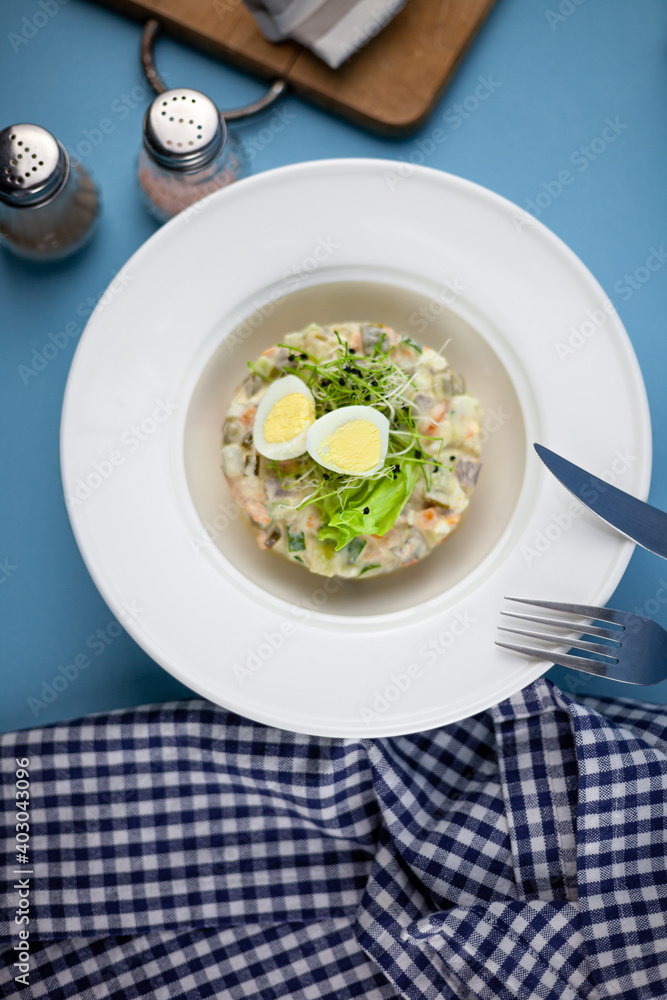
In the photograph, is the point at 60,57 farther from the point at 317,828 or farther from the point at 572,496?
the point at 317,828

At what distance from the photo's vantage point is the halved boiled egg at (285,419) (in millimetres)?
2344

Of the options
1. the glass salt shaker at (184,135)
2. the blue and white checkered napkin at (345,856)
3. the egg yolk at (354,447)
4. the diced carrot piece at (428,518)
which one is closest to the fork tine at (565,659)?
the blue and white checkered napkin at (345,856)

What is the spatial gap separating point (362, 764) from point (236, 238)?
1820 mm

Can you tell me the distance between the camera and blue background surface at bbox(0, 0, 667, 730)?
281cm

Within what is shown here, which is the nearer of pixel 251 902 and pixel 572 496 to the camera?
pixel 572 496

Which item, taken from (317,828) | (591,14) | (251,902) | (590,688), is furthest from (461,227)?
(251,902)

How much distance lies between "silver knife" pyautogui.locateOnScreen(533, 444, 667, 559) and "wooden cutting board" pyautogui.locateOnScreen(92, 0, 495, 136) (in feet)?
4.93

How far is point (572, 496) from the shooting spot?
7.52 feet

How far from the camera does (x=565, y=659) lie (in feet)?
7.25

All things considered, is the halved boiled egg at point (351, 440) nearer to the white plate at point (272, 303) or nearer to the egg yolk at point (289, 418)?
the egg yolk at point (289, 418)

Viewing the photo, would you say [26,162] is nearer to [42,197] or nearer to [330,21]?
[42,197]

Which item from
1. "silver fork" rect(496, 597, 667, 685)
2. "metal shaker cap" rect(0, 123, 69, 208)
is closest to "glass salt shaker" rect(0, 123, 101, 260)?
"metal shaker cap" rect(0, 123, 69, 208)

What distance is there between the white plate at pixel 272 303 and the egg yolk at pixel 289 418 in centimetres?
29

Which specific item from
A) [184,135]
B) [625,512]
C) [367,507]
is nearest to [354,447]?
[367,507]
